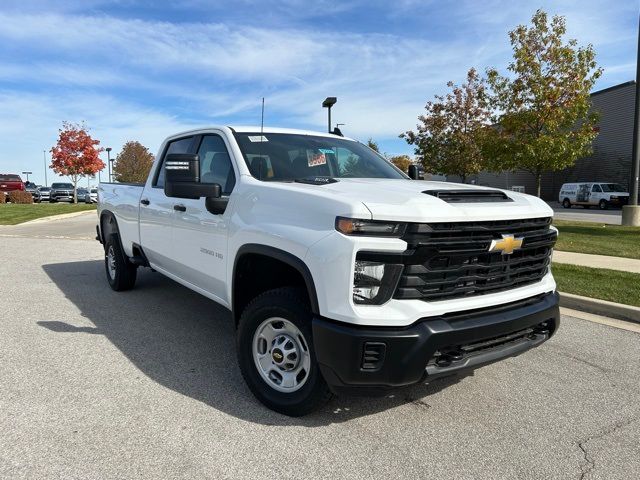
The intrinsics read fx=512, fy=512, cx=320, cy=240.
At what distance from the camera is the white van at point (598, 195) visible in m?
30.3

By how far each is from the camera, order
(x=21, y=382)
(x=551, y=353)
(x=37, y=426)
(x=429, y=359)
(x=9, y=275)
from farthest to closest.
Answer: (x=9, y=275) < (x=551, y=353) < (x=21, y=382) < (x=37, y=426) < (x=429, y=359)

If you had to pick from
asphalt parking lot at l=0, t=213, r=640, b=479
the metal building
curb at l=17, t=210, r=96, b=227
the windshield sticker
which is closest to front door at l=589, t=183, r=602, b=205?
the metal building

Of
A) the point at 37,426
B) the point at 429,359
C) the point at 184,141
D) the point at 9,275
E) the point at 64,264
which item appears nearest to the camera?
the point at 429,359

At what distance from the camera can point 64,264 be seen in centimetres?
905

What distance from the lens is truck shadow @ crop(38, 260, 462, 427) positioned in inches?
134

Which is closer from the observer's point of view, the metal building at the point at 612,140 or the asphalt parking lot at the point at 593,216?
the asphalt parking lot at the point at 593,216

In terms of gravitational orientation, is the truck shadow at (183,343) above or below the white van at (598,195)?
below

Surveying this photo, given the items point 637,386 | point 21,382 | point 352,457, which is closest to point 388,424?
point 352,457

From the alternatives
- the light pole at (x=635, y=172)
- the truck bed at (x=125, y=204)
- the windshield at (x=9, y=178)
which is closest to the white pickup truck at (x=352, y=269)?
the truck bed at (x=125, y=204)

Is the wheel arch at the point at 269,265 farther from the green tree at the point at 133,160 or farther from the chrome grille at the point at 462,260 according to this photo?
the green tree at the point at 133,160

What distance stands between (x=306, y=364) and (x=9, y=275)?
6671 mm

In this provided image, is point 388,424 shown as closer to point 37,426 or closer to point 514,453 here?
point 514,453

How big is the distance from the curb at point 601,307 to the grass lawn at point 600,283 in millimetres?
144

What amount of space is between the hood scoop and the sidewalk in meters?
5.71
